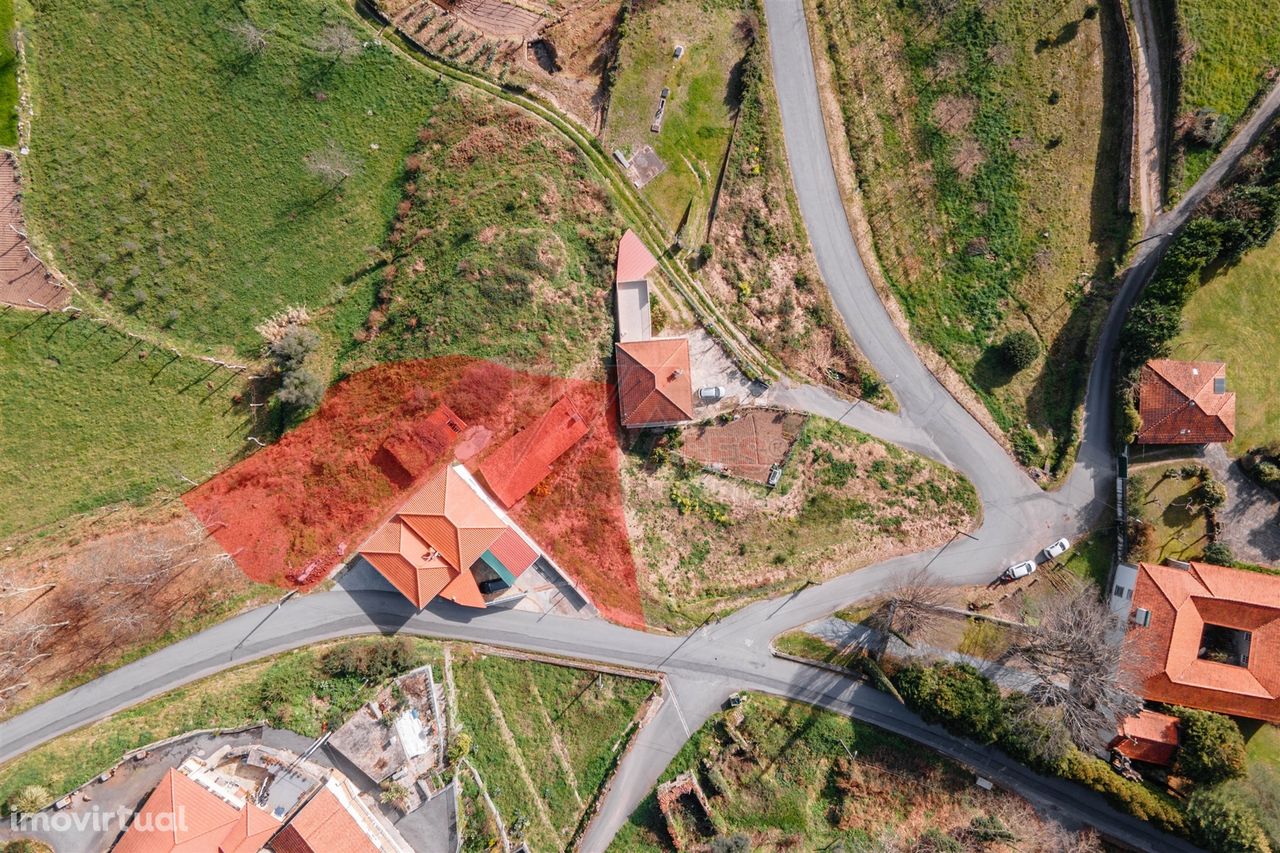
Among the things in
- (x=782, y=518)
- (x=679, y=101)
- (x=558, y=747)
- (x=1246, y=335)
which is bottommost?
(x=1246, y=335)

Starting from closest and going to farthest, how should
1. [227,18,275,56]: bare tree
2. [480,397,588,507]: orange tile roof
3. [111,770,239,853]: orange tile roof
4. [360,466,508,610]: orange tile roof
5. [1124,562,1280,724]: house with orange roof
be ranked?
[111,770,239,853]: orange tile roof
[360,466,508,610]: orange tile roof
[1124,562,1280,724]: house with orange roof
[480,397,588,507]: orange tile roof
[227,18,275,56]: bare tree

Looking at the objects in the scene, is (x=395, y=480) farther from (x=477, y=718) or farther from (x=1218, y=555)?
(x=1218, y=555)

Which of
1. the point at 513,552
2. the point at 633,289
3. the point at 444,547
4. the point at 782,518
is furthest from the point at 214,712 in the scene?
the point at 782,518

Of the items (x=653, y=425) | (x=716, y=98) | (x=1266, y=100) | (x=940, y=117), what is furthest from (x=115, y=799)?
(x=1266, y=100)

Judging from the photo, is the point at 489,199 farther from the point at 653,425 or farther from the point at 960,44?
the point at 960,44

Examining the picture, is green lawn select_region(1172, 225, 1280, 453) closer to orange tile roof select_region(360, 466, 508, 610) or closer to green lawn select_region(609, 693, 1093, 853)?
green lawn select_region(609, 693, 1093, 853)

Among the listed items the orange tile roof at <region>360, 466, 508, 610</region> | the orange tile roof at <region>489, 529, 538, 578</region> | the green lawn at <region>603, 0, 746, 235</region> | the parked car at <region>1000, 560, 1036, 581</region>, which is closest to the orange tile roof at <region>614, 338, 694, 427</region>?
the green lawn at <region>603, 0, 746, 235</region>

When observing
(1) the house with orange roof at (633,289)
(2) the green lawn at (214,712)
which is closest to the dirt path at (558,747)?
(2) the green lawn at (214,712)
